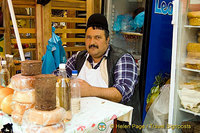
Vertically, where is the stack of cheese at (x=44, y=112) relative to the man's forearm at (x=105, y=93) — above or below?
above

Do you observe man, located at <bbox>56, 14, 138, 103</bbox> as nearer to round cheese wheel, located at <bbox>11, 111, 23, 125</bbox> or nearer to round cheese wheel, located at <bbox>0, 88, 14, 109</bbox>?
round cheese wheel, located at <bbox>0, 88, 14, 109</bbox>

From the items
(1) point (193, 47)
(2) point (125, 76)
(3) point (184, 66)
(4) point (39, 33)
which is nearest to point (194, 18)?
(1) point (193, 47)

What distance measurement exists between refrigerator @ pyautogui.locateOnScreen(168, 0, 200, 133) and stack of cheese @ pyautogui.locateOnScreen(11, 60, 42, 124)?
209 centimetres

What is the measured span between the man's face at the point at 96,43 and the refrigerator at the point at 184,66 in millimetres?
933

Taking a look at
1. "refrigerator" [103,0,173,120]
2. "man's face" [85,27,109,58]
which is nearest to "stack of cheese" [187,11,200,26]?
"refrigerator" [103,0,173,120]

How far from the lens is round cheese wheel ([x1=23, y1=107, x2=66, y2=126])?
112 cm

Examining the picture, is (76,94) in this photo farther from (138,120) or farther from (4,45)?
(4,45)

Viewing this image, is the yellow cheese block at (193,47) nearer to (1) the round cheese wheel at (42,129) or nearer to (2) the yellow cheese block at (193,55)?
(2) the yellow cheese block at (193,55)

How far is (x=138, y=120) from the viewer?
99.5 inches

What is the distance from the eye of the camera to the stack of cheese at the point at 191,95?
2834 mm

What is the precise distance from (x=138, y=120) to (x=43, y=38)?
1.65m

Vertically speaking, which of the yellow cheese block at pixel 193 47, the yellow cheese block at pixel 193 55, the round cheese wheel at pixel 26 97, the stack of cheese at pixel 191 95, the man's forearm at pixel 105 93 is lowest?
the stack of cheese at pixel 191 95

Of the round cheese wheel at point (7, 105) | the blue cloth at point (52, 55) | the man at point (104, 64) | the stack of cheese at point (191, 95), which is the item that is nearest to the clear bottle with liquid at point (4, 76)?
the round cheese wheel at point (7, 105)

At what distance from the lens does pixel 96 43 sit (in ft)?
8.40
